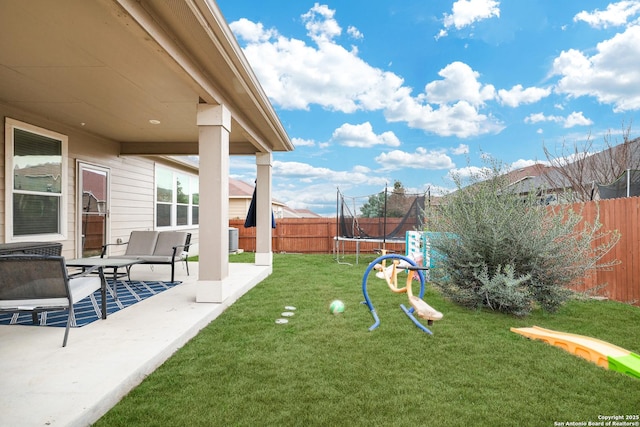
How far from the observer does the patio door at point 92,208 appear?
6.45 m

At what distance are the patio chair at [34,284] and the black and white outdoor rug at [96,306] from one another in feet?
2.02

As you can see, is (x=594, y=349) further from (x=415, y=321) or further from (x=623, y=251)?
(x=623, y=251)

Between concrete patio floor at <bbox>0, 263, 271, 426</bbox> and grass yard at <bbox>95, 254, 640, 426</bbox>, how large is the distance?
12 cm

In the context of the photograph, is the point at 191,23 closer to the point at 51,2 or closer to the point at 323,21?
the point at 51,2

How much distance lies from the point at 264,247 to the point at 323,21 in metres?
10.4

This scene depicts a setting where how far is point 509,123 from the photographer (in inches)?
690

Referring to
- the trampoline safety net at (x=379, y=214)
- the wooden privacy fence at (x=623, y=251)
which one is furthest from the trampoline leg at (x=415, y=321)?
the trampoline safety net at (x=379, y=214)

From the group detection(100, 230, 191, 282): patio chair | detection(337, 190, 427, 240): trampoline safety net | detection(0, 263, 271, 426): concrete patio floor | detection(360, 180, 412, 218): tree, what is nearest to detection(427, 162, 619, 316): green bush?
detection(0, 263, 271, 426): concrete patio floor

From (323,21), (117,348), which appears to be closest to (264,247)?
(117,348)

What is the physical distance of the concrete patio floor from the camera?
1947 millimetres

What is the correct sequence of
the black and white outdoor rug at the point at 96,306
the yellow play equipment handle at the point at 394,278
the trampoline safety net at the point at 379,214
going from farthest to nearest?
1. the trampoline safety net at the point at 379,214
2. the yellow play equipment handle at the point at 394,278
3. the black and white outdoor rug at the point at 96,306

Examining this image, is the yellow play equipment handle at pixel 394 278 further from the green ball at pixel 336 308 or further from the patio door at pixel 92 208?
the patio door at pixel 92 208

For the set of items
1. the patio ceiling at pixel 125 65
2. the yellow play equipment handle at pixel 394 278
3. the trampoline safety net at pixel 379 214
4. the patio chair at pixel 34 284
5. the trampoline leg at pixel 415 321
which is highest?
the patio ceiling at pixel 125 65

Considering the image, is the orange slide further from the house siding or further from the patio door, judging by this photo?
the patio door
